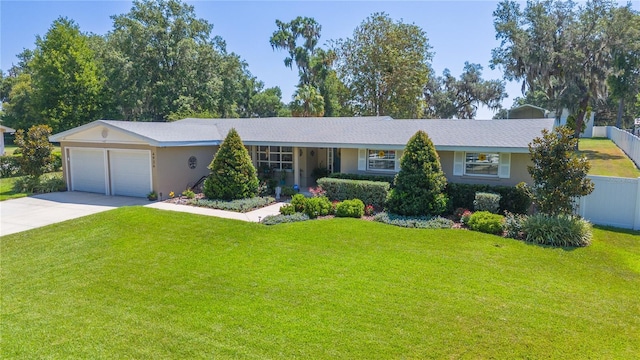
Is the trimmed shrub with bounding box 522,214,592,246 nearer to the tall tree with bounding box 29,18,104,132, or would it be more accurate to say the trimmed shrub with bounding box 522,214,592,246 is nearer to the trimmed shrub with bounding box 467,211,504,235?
the trimmed shrub with bounding box 467,211,504,235

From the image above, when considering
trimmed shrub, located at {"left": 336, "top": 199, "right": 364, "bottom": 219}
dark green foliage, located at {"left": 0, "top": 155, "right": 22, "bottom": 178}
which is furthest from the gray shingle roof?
dark green foliage, located at {"left": 0, "top": 155, "right": 22, "bottom": 178}

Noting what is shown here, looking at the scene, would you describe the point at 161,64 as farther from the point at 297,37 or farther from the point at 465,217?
the point at 465,217

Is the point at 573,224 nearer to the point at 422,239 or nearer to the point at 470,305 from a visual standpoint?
the point at 422,239

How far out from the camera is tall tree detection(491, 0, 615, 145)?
80.6 feet

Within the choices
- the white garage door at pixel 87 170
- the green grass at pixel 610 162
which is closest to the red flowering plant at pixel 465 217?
the green grass at pixel 610 162

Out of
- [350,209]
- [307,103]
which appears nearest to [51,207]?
[350,209]

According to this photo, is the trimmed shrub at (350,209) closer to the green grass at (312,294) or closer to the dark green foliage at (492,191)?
the green grass at (312,294)

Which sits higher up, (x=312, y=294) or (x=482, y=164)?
(x=482, y=164)

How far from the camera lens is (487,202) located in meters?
12.7

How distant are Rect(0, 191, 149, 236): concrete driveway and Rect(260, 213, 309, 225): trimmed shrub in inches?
223

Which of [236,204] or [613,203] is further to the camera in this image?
[236,204]

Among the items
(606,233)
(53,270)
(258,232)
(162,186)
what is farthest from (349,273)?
(162,186)

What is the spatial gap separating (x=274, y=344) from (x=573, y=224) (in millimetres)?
8992

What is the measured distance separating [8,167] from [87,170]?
9512 mm
